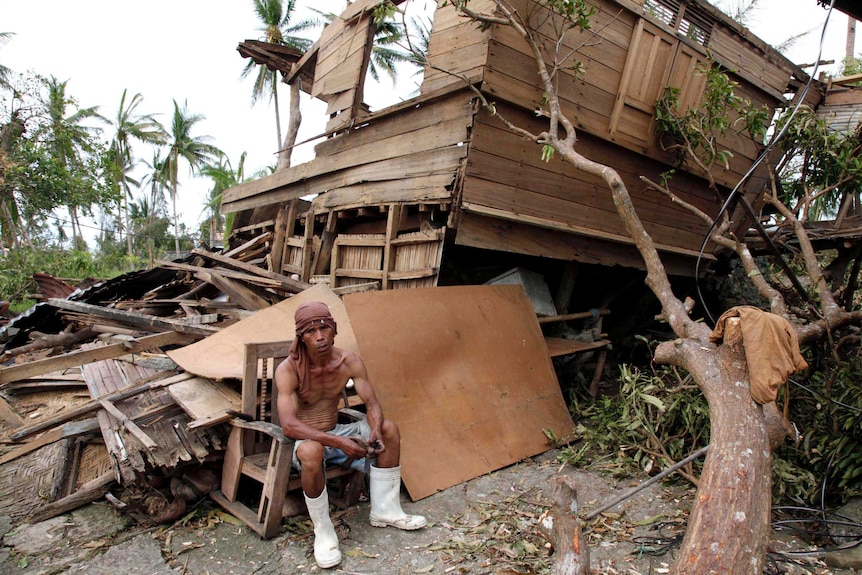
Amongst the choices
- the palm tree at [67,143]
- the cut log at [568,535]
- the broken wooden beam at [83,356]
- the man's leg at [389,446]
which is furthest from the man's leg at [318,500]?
the palm tree at [67,143]

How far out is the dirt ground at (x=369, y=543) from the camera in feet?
10.0

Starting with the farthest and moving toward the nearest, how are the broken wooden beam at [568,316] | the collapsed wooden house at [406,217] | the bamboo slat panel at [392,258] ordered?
1. the broken wooden beam at [568,316]
2. the bamboo slat panel at [392,258]
3. the collapsed wooden house at [406,217]

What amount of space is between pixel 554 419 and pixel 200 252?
7.38m

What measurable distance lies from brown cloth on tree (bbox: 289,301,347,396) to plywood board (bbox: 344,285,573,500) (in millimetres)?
1013

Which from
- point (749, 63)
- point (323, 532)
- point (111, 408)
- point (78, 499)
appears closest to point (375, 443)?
point (323, 532)

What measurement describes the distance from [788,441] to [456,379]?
301 cm

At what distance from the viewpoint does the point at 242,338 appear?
460 centimetres

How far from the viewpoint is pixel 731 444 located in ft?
8.95

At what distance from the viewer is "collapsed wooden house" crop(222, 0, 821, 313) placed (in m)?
5.50

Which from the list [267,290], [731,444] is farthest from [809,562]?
[267,290]

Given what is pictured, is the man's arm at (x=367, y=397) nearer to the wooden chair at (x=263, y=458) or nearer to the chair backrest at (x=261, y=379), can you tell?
the wooden chair at (x=263, y=458)

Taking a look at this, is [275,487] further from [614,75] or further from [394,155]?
[614,75]

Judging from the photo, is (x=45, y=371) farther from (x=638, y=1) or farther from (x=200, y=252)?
(x=638, y=1)

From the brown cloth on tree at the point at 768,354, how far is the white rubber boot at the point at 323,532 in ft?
8.68
